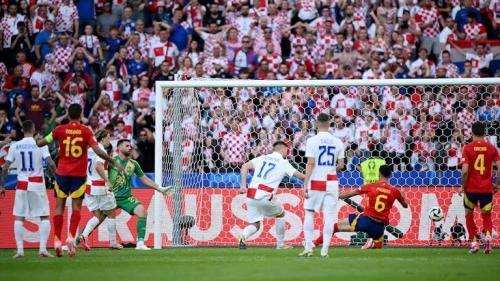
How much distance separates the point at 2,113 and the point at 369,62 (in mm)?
8613

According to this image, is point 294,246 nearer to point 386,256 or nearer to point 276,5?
point 386,256

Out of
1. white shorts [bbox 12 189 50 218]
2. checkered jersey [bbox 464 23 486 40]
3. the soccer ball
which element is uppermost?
checkered jersey [bbox 464 23 486 40]

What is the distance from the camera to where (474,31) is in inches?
1005

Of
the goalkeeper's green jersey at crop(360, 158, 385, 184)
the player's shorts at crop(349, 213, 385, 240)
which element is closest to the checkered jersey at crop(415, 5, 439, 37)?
the goalkeeper's green jersey at crop(360, 158, 385, 184)

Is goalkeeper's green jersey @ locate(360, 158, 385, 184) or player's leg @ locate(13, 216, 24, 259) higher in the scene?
goalkeeper's green jersey @ locate(360, 158, 385, 184)

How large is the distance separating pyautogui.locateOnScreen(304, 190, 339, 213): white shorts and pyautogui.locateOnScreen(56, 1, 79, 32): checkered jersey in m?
13.3

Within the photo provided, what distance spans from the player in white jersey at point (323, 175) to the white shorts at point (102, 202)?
444 centimetres

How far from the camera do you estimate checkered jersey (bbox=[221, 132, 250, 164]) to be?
20.3m

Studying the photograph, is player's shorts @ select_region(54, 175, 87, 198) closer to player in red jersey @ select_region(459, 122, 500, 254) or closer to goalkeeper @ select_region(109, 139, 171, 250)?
goalkeeper @ select_region(109, 139, 171, 250)

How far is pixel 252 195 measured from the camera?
17844 millimetres

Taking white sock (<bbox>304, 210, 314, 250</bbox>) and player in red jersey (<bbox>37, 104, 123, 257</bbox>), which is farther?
player in red jersey (<bbox>37, 104, 123, 257</bbox>)

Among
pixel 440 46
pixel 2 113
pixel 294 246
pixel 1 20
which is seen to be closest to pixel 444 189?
pixel 294 246

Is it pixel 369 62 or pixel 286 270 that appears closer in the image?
pixel 286 270

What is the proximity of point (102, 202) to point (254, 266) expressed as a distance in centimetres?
560
